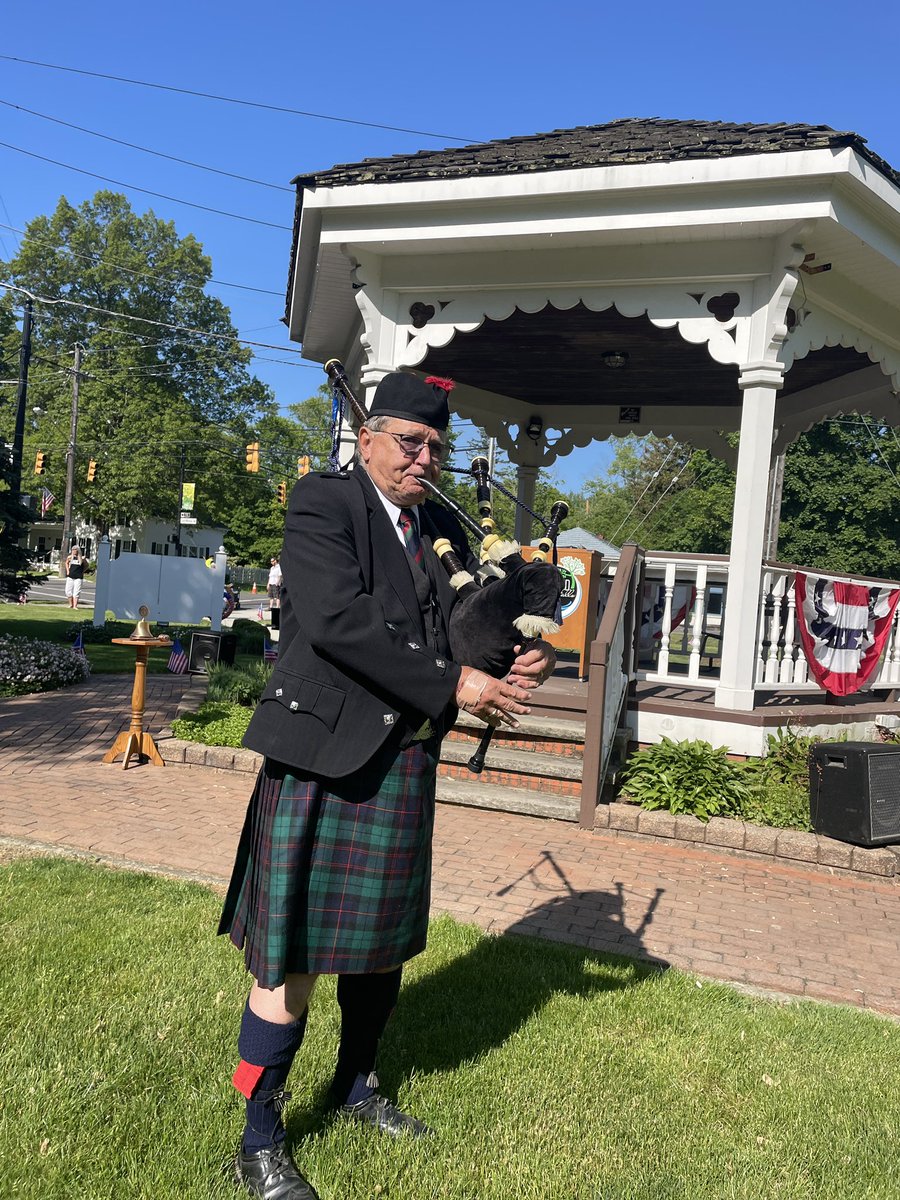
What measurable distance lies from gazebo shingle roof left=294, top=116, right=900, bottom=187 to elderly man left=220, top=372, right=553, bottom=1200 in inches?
190

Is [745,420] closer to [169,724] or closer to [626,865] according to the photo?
[626,865]

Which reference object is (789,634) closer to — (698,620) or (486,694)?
(698,620)

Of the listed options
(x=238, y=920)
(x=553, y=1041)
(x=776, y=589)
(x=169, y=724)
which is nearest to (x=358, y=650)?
(x=238, y=920)

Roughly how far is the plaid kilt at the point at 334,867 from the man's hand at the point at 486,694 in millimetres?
262

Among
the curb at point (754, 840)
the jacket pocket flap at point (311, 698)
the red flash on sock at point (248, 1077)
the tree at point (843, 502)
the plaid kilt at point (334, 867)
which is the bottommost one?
the curb at point (754, 840)

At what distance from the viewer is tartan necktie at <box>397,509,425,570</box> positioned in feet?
8.07

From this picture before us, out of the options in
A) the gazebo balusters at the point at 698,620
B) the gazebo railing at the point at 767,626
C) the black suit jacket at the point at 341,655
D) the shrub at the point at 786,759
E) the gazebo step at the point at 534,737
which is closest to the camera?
the black suit jacket at the point at 341,655

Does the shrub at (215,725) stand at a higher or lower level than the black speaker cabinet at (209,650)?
lower

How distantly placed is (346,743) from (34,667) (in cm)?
949

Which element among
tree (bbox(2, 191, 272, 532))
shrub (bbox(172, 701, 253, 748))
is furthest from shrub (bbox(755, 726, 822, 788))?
tree (bbox(2, 191, 272, 532))

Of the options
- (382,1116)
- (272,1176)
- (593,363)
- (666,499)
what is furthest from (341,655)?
(666,499)

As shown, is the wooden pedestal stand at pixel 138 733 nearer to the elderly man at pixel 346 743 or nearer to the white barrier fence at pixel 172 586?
the elderly man at pixel 346 743

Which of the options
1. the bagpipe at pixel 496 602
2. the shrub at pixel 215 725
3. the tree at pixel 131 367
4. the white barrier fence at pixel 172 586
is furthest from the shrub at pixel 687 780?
the tree at pixel 131 367

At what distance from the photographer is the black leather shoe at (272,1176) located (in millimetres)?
2168
